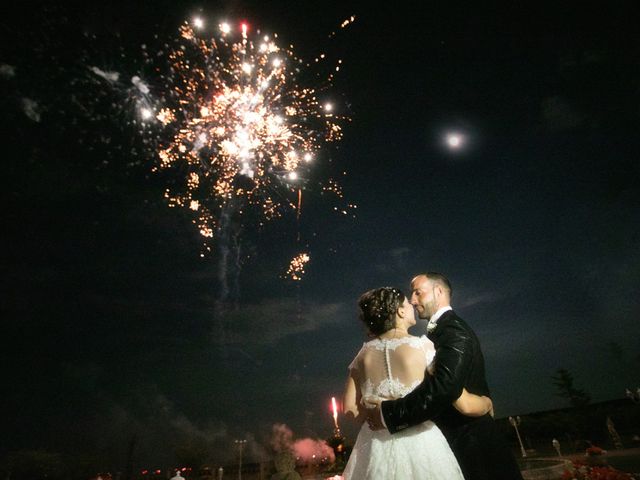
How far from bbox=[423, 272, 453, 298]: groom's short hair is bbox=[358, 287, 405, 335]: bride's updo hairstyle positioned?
1.14 feet

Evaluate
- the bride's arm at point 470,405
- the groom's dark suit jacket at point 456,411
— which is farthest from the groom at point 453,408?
the bride's arm at point 470,405

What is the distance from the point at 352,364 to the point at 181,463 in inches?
3082

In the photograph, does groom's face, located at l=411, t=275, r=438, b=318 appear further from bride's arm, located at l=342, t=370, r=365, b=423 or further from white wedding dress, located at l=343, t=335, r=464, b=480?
bride's arm, located at l=342, t=370, r=365, b=423

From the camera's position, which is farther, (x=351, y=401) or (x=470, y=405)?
(x=351, y=401)

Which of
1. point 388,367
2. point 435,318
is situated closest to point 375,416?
point 388,367

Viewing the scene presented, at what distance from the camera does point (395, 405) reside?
2.51 meters

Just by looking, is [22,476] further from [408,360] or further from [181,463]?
[408,360]

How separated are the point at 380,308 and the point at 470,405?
1.18 metres

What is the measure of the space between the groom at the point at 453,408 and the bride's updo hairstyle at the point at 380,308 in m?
0.36

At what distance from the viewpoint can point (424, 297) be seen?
3285 mm

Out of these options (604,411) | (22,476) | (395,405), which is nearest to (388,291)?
(395,405)

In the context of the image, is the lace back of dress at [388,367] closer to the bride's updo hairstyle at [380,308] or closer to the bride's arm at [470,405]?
the bride's updo hairstyle at [380,308]

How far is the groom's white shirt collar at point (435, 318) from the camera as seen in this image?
300cm

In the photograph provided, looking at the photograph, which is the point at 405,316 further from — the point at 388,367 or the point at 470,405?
the point at 470,405
